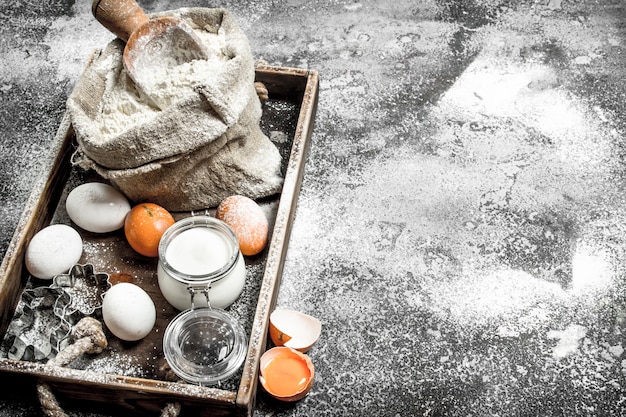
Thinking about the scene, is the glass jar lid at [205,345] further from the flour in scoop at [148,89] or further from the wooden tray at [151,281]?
the flour in scoop at [148,89]

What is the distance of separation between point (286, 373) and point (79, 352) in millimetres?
403

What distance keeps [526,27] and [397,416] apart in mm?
1290

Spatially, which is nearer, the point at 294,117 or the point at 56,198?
the point at 56,198

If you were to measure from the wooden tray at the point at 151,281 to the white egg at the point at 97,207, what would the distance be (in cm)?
5

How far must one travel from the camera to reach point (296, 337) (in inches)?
54.9

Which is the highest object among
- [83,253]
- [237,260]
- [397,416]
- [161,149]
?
[161,149]

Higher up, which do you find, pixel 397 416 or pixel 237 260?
→ pixel 237 260

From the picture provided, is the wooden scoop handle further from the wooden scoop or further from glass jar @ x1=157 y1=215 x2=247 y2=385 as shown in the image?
glass jar @ x1=157 y1=215 x2=247 y2=385

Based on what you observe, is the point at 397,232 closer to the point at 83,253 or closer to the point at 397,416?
the point at 397,416

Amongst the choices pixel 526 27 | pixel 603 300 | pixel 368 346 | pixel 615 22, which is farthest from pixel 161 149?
pixel 615 22

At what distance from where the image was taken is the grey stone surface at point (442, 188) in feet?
4.59

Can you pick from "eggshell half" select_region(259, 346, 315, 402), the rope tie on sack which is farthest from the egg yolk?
the rope tie on sack

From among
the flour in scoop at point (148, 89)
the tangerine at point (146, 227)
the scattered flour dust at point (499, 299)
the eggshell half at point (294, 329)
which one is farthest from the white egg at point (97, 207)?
the scattered flour dust at point (499, 299)

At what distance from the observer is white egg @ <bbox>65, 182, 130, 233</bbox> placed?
1398mm
